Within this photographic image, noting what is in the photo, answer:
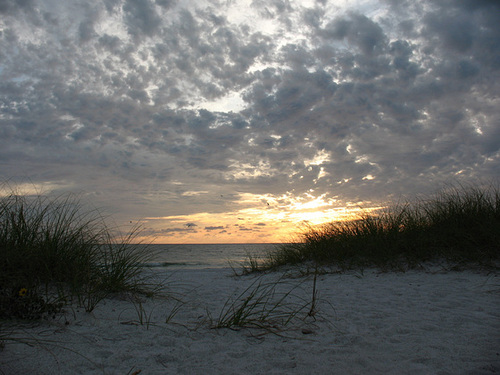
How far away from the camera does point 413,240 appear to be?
239 inches

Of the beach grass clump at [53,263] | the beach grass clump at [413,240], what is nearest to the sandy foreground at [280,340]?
the beach grass clump at [53,263]

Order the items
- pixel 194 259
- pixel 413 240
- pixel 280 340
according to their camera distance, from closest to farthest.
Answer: pixel 280 340 < pixel 413 240 < pixel 194 259

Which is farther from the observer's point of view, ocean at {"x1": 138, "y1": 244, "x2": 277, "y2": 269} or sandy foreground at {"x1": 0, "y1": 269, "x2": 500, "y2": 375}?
ocean at {"x1": 138, "y1": 244, "x2": 277, "y2": 269}

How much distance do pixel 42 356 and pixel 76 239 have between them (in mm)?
2082

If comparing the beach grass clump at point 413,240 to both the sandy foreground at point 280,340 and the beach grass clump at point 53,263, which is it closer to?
the sandy foreground at point 280,340

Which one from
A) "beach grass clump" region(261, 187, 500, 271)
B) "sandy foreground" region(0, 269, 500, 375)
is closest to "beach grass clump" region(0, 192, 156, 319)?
"sandy foreground" region(0, 269, 500, 375)

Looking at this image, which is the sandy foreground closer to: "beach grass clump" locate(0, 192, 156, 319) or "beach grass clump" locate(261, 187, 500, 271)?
"beach grass clump" locate(0, 192, 156, 319)

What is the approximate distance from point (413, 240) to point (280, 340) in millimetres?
4588

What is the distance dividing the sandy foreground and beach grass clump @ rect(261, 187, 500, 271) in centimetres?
183

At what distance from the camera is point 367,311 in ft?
11.1

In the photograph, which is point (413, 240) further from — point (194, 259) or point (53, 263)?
point (194, 259)

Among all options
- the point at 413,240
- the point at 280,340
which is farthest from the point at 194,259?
the point at 280,340

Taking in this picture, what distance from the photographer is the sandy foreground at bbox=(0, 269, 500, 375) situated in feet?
6.92

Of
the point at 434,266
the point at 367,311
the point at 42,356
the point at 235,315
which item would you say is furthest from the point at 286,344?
the point at 434,266
